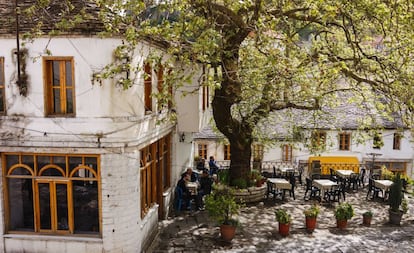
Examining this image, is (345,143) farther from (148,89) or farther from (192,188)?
(148,89)

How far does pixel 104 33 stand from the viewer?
35.2ft

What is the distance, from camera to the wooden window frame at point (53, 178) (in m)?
11.9

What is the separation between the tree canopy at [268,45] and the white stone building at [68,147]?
1.16 m

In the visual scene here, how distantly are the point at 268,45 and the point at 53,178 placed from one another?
813cm

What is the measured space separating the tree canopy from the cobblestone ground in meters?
3.48

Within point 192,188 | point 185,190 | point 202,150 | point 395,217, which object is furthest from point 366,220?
point 202,150

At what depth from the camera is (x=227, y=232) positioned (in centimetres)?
1427

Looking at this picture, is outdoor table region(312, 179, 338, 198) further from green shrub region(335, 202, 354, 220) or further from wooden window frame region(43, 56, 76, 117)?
wooden window frame region(43, 56, 76, 117)

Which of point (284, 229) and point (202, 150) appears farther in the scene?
point (202, 150)

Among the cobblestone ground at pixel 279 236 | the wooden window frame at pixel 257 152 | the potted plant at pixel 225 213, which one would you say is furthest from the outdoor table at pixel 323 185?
the wooden window frame at pixel 257 152

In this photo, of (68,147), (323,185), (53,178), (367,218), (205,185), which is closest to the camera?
(68,147)

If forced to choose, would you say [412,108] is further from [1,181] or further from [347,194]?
[1,181]

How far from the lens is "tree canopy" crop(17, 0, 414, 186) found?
39.4ft

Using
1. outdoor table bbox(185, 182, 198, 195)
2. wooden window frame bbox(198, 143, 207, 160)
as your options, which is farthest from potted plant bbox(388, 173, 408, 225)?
wooden window frame bbox(198, 143, 207, 160)
